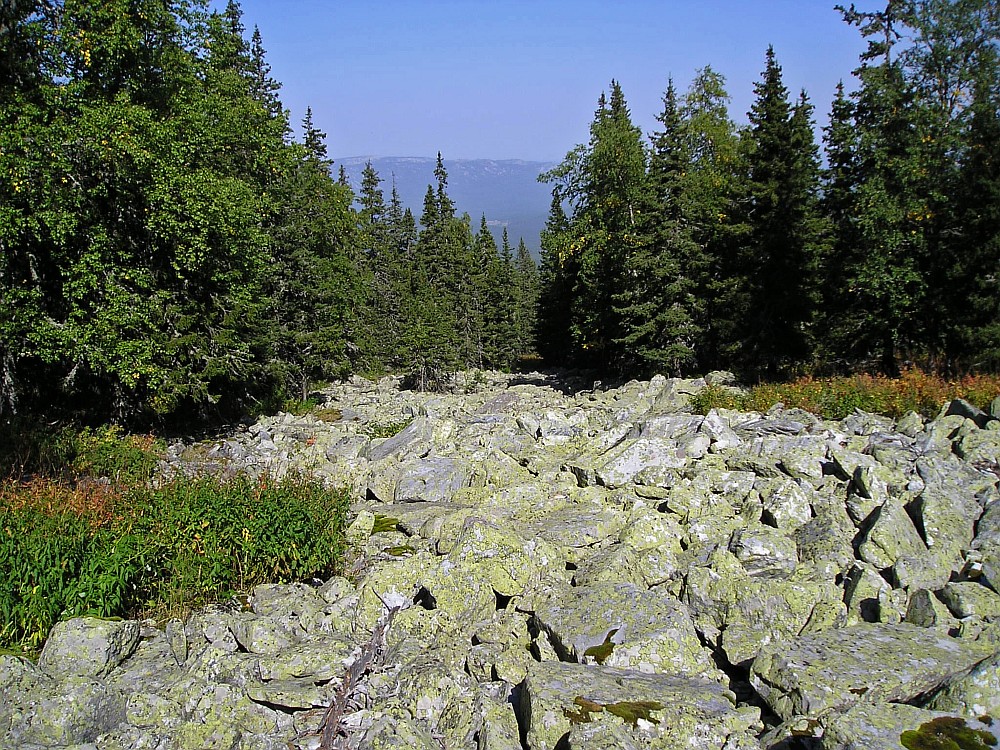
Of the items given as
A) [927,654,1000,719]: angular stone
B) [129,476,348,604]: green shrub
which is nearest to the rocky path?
[927,654,1000,719]: angular stone

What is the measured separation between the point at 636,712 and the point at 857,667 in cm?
185

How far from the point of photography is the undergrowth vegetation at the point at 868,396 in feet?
47.4

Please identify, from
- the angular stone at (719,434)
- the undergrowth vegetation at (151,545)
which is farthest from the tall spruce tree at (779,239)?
the undergrowth vegetation at (151,545)

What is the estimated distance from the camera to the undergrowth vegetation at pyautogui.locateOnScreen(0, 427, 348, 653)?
7.54 metres

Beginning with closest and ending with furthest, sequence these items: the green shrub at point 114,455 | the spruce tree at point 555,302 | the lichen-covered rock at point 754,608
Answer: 1. the lichen-covered rock at point 754,608
2. the green shrub at point 114,455
3. the spruce tree at point 555,302

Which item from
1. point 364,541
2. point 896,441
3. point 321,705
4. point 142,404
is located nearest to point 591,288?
point 142,404

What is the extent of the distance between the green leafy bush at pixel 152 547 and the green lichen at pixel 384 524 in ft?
2.88

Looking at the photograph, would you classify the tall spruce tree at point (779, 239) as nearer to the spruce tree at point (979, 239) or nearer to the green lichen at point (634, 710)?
the spruce tree at point (979, 239)

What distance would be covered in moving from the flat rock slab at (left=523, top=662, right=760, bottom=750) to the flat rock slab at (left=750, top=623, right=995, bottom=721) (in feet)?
1.17

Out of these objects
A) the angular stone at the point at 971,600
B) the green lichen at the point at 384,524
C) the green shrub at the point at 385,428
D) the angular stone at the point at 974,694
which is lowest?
the green shrub at the point at 385,428

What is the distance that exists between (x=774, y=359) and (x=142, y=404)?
21220mm

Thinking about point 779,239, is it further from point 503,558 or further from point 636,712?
point 636,712

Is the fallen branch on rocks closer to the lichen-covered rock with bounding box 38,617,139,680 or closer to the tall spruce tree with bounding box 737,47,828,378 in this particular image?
the lichen-covered rock with bounding box 38,617,139,680

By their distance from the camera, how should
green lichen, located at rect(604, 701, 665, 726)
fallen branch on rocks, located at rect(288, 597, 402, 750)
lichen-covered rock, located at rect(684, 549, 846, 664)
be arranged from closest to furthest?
1. green lichen, located at rect(604, 701, 665, 726)
2. fallen branch on rocks, located at rect(288, 597, 402, 750)
3. lichen-covered rock, located at rect(684, 549, 846, 664)
